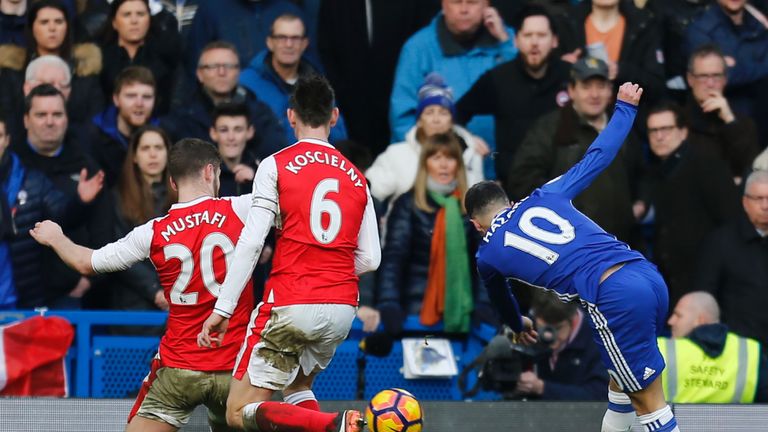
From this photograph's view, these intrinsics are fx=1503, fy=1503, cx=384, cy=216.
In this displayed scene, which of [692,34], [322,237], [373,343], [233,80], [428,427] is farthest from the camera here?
[692,34]

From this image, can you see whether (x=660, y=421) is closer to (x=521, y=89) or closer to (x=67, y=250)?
(x=67, y=250)

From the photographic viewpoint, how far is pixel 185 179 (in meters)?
7.97

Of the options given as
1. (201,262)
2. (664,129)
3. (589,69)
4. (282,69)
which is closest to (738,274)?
(664,129)

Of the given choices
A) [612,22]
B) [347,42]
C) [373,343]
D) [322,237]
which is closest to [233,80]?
[347,42]

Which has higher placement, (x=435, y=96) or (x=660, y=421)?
(x=435, y=96)

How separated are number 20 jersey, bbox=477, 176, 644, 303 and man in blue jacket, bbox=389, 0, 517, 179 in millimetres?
3552

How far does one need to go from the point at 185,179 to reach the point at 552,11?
15.9 ft

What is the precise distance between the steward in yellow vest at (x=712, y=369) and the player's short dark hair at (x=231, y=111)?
11.1ft

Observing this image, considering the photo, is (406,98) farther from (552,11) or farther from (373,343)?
(373,343)

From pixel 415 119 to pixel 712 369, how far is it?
3.03 metres

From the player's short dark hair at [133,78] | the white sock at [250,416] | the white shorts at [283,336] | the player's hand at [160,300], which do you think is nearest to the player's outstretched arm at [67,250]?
the white shorts at [283,336]

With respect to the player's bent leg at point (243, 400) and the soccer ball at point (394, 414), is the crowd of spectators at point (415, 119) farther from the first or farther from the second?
the player's bent leg at point (243, 400)

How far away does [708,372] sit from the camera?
32.5ft

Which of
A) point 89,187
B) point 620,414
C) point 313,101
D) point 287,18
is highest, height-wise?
point 287,18
